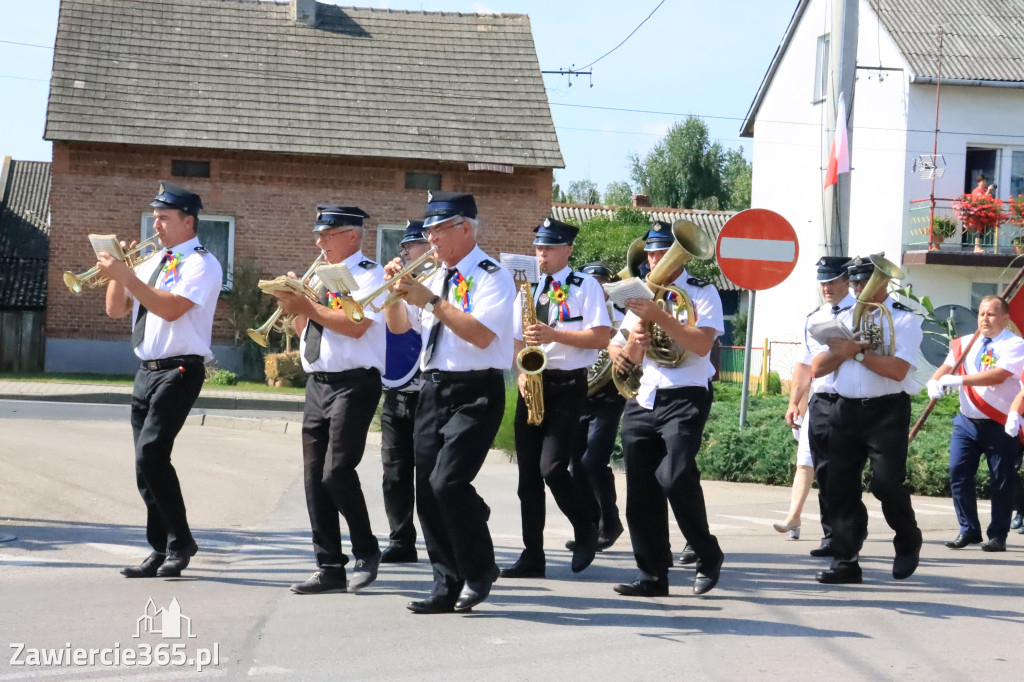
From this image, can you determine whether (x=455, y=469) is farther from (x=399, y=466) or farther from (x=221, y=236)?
(x=221, y=236)

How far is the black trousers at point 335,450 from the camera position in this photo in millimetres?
7070

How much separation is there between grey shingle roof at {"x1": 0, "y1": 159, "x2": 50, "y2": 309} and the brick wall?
2.05 metres

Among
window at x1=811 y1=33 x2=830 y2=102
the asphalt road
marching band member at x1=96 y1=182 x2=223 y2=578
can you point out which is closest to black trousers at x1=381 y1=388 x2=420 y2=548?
the asphalt road

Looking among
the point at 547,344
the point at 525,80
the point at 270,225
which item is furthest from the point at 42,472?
the point at 525,80

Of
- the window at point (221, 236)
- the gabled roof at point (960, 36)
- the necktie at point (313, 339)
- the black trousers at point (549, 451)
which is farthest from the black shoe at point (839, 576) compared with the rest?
the gabled roof at point (960, 36)

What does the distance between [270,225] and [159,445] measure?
2025 centimetres

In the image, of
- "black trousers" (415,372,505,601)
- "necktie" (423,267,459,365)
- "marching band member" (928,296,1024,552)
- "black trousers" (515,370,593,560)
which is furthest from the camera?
"marching band member" (928,296,1024,552)

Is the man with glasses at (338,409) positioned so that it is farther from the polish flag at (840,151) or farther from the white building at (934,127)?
the white building at (934,127)

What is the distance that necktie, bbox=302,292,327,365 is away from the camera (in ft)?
23.5

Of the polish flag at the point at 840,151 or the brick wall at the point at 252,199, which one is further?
the brick wall at the point at 252,199

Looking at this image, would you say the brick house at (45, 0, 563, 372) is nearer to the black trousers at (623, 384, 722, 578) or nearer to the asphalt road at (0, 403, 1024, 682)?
the asphalt road at (0, 403, 1024, 682)

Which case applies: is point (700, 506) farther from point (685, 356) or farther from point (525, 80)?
point (525, 80)

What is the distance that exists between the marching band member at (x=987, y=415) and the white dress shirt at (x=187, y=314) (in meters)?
5.48

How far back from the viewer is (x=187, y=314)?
7375mm
